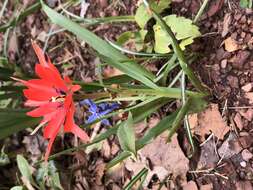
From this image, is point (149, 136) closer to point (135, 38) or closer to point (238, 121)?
point (238, 121)

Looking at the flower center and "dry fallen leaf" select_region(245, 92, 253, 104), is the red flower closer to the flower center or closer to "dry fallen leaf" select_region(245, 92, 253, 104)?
the flower center

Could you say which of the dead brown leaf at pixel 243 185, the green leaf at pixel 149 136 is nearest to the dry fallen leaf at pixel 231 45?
the green leaf at pixel 149 136

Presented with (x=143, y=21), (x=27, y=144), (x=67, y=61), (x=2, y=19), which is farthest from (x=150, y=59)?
(x=2, y=19)

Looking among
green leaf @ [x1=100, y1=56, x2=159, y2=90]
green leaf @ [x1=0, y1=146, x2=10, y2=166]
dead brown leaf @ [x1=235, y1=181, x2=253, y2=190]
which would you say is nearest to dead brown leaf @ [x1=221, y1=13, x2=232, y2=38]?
green leaf @ [x1=100, y1=56, x2=159, y2=90]

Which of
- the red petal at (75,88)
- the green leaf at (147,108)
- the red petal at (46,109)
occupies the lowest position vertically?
the green leaf at (147,108)

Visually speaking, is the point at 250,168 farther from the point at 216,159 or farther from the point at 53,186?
the point at 53,186

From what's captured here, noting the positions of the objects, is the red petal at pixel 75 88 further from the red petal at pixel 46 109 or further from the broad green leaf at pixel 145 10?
the broad green leaf at pixel 145 10

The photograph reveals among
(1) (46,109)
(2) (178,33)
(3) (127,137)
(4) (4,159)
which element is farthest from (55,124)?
(4) (4,159)
